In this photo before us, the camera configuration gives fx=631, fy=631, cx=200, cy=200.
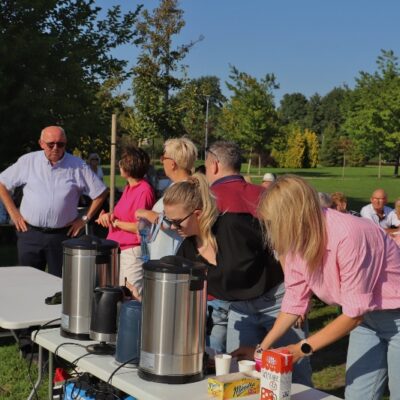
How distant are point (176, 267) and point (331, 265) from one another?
584mm

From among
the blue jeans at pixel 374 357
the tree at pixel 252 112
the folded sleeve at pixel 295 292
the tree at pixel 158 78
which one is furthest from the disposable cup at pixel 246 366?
the tree at pixel 252 112

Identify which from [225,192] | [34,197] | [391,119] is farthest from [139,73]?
[391,119]

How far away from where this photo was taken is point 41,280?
425 cm

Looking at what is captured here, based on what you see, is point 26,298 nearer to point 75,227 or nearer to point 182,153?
point 182,153

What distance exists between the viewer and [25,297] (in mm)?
3695

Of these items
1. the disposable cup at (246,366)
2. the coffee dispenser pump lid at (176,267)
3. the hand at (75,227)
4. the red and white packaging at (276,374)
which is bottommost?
the disposable cup at (246,366)

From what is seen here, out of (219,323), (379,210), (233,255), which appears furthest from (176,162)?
(379,210)

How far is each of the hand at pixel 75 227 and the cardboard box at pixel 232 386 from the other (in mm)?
3148

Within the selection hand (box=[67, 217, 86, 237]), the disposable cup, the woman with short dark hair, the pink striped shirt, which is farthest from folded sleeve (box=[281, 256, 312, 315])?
hand (box=[67, 217, 86, 237])

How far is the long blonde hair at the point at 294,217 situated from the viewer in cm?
225

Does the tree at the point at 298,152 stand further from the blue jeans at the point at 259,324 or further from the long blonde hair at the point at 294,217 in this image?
the long blonde hair at the point at 294,217

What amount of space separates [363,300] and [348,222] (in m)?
0.29

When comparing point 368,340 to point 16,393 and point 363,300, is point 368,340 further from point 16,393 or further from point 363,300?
point 16,393

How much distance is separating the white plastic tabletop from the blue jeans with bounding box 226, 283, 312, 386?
902 mm
